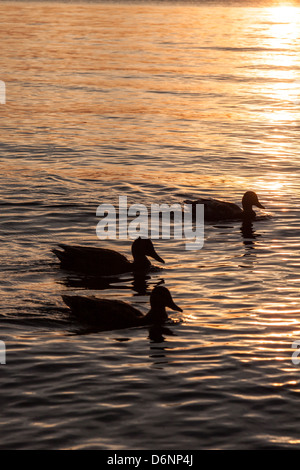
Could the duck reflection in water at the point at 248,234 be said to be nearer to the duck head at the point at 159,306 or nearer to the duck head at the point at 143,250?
the duck head at the point at 143,250

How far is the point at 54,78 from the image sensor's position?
39875mm

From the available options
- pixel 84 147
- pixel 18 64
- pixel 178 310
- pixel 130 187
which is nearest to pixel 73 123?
pixel 84 147

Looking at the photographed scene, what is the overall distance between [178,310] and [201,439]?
3837mm

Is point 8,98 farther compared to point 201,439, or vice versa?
point 8,98

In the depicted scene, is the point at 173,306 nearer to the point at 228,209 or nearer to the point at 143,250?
the point at 143,250

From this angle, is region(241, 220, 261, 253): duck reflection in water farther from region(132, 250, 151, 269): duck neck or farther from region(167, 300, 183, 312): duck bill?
region(167, 300, 183, 312): duck bill

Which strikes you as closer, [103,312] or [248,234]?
[103,312]

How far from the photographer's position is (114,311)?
42.0ft

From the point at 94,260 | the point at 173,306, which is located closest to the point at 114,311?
the point at 173,306

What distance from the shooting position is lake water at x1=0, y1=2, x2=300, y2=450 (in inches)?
403

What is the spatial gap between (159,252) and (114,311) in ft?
14.1

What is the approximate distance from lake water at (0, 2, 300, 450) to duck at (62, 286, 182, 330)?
0.17m
